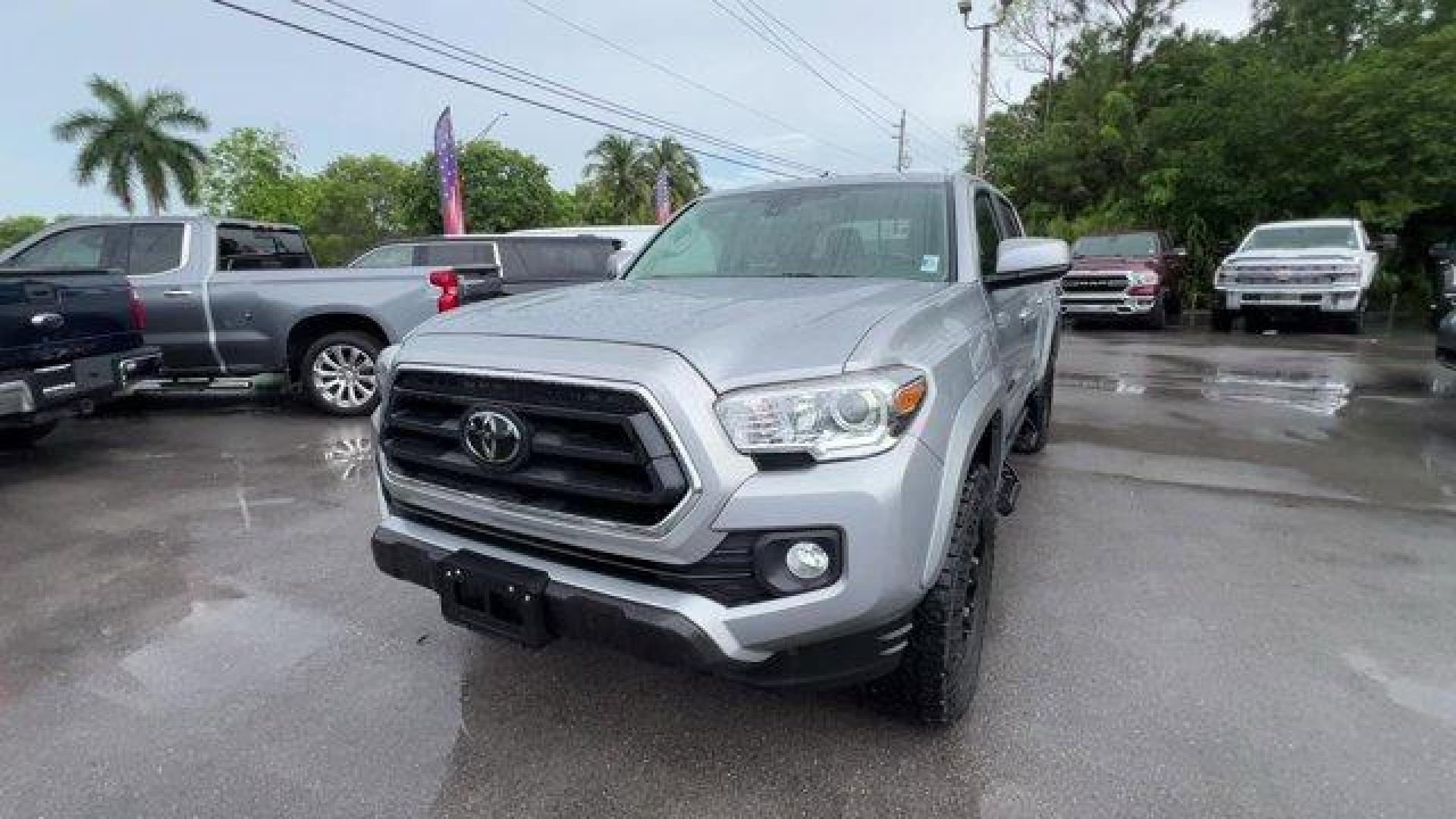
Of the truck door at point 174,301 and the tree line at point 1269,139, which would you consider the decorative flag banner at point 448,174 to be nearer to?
the truck door at point 174,301

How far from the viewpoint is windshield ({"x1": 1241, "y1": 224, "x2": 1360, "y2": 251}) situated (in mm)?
13320

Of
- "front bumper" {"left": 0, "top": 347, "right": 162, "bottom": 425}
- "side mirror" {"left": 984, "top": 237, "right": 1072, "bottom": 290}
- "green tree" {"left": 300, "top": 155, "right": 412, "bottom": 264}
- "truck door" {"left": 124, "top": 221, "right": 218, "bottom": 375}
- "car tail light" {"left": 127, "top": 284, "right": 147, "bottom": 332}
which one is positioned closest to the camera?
"side mirror" {"left": 984, "top": 237, "right": 1072, "bottom": 290}

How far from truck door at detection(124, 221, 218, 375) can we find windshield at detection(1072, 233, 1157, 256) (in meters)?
14.1

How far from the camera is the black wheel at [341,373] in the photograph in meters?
7.39

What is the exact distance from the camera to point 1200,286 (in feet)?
60.7

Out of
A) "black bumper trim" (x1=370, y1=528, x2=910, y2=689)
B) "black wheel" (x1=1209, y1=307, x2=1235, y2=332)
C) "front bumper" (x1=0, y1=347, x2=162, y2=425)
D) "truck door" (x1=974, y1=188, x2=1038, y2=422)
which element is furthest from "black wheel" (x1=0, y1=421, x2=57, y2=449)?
"black wheel" (x1=1209, y1=307, x2=1235, y2=332)

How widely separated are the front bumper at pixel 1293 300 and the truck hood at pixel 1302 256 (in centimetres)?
43

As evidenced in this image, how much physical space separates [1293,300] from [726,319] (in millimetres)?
13941

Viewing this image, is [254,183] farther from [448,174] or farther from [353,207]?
[448,174]

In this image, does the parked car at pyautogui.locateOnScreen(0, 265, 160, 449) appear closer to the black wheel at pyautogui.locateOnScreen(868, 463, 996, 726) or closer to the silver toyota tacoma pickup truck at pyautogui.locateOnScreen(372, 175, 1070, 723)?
the silver toyota tacoma pickup truck at pyautogui.locateOnScreen(372, 175, 1070, 723)

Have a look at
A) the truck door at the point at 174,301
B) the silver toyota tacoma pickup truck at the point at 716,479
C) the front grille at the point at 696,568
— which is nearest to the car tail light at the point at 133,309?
the truck door at the point at 174,301

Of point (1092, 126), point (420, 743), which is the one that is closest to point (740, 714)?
point (420, 743)

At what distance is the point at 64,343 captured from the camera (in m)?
5.39

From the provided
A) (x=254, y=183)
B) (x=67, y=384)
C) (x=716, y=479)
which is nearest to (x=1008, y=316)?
(x=716, y=479)
